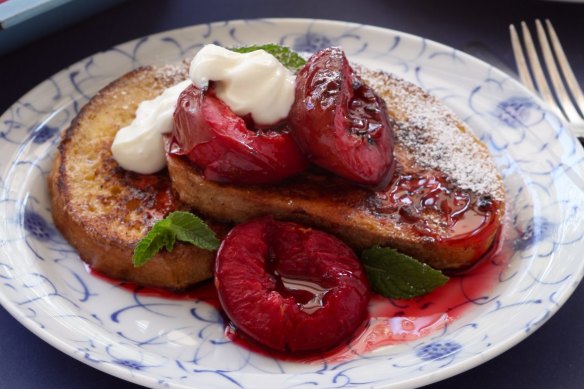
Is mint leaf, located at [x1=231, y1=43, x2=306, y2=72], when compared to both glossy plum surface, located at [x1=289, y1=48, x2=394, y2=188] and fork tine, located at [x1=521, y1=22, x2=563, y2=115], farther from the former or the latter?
fork tine, located at [x1=521, y1=22, x2=563, y2=115]

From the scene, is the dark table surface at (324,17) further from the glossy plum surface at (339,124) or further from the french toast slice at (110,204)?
the glossy plum surface at (339,124)

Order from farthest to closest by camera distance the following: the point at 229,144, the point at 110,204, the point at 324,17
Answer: the point at 324,17 < the point at 110,204 < the point at 229,144

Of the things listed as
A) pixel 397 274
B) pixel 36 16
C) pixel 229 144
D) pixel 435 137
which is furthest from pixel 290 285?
pixel 36 16

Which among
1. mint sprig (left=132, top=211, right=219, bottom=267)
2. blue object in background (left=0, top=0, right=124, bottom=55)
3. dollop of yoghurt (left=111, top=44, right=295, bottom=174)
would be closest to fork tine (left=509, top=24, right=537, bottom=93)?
dollop of yoghurt (left=111, top=44, right=295, bottom=174)

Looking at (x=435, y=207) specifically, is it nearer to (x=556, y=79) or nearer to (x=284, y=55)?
(x=284, y=55)

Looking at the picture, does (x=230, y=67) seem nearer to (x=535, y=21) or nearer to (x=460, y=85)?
(x=460, y=85)
